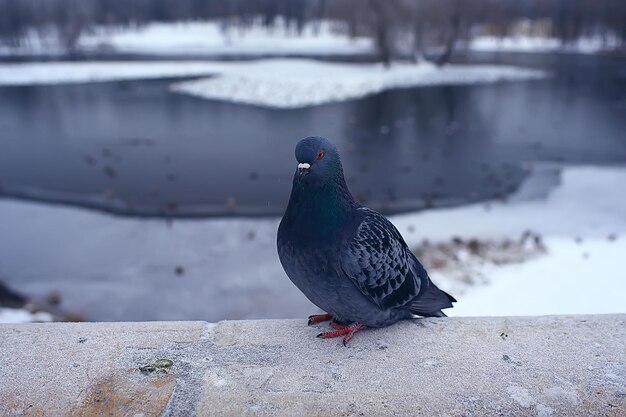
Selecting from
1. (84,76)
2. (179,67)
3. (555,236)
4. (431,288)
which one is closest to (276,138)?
(555,236)

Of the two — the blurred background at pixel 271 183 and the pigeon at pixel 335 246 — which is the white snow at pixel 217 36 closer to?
the blurred background at pixel 271 183

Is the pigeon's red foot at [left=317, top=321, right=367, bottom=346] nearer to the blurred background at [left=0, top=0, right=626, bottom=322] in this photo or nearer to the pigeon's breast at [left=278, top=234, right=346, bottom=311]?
the pigeon's breast at [left=278, top=234, right=346, bottom=311]

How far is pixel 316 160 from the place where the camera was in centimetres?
235

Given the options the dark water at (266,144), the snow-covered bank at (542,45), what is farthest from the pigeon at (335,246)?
the snow-covered bank at (542,45)

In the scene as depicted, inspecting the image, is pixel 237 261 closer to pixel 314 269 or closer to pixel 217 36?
pixel 314 269

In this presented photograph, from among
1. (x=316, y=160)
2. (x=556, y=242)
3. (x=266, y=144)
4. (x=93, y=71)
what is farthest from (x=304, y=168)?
(x=93, y=71)

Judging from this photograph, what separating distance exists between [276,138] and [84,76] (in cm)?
1732

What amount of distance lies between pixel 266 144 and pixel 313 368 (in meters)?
9.72

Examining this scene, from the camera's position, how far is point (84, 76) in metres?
25.6

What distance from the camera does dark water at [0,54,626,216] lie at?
8.55 meters

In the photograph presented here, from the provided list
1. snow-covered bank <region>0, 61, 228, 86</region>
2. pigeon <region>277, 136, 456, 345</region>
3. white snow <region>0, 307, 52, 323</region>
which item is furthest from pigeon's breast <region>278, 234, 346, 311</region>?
snow-covered bank <region>0, 61, 228, 86</region>

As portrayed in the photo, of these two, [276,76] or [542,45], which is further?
[542,45]

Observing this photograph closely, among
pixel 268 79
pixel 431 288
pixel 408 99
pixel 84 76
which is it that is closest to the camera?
pixel 431 288

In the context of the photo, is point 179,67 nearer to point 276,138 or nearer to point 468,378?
point 276,138
